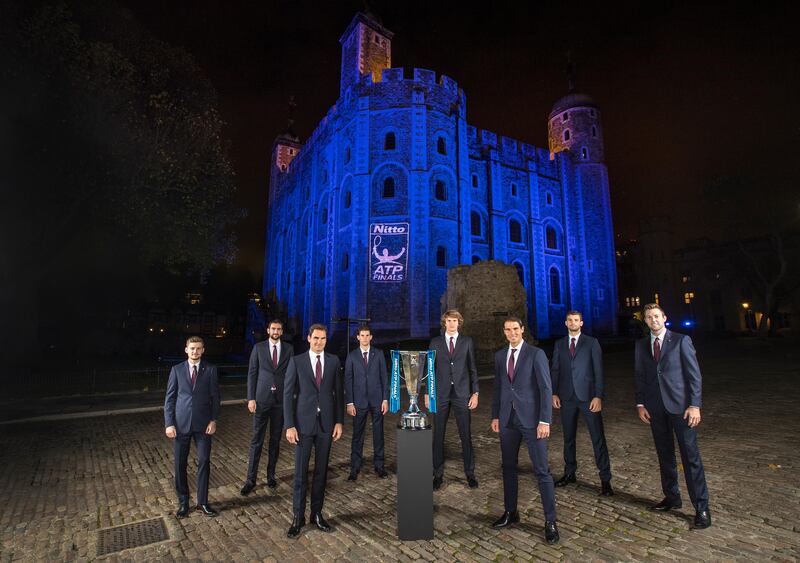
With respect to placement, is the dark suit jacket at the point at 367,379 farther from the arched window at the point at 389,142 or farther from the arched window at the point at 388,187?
the arched window at the point at 389,142

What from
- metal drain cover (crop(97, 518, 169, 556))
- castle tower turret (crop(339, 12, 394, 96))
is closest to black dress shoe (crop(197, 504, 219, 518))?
metal drain cover (crop(97, 518, 169, 556))

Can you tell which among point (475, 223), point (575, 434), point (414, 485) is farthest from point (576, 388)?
point (475, 223)

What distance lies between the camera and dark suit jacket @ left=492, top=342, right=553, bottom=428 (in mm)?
3619

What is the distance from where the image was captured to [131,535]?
3.58 meters

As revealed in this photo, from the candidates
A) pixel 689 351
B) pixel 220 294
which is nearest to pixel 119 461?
pixel 689 351

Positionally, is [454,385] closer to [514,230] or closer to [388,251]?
[388,251]

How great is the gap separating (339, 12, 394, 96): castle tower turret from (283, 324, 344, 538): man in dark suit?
2879 cm

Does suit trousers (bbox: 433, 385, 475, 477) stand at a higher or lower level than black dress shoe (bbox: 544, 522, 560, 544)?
higher

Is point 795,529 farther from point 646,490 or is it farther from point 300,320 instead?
point 300,320

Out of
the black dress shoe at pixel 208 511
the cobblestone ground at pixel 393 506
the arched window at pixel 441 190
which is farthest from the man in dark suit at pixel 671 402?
the arched window at pixel 441 190

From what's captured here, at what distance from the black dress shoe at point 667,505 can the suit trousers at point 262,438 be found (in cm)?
418

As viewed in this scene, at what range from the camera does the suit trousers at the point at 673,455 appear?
3.51m

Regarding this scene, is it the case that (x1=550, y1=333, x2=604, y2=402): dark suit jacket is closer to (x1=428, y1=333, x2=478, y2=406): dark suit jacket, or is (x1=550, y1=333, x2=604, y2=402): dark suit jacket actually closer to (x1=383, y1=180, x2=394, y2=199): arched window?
(x1=428, y1=333, x2=478, y2=406): dark suit jacket

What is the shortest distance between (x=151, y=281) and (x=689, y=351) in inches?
1330
